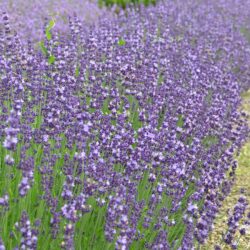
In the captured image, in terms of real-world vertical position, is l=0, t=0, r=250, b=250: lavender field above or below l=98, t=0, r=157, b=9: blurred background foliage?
below

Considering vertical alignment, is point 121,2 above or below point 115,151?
above

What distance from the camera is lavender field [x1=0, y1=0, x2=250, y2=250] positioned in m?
2.96

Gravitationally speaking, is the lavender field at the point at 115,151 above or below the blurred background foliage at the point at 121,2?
below

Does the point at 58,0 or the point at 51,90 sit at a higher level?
the point at 58,0

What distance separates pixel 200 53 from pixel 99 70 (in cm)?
245

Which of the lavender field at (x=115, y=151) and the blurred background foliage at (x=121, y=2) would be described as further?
the blurred background foliage at (x=121, y=2)

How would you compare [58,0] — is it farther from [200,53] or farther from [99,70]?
[99,70]

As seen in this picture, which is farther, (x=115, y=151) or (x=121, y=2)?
(x=121, y=2)

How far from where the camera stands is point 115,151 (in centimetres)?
339

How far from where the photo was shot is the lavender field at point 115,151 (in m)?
2.96

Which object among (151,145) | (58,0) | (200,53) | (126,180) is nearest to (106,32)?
(200,53)

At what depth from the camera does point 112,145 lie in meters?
3.44

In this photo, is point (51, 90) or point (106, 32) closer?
point (51, 90)

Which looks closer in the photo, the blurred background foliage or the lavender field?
the lavender field
